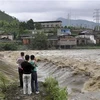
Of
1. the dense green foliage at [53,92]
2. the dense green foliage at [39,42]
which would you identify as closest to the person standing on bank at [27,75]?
the dense green foliage at [53,92]

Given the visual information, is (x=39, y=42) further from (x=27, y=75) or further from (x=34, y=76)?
(x=27, y=75)

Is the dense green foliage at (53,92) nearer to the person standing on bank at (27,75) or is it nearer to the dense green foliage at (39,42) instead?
the person standing on bank at (27,75)

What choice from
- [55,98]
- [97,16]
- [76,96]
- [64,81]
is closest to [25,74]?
[55,98]

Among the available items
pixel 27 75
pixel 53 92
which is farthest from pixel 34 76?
pixel 53 92

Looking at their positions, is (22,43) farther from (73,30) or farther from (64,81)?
(64,81)

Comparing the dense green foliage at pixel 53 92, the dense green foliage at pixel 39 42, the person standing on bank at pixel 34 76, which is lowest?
the dense green foliage at pixel 39 42

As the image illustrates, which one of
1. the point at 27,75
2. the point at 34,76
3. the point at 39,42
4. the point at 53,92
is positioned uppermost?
the point at 27,75

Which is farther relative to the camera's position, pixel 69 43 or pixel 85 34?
pixel 85 34

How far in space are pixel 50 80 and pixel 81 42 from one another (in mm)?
99204

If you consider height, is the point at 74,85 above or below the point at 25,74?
below

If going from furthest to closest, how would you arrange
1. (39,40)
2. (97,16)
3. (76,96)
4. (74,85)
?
1. (97,16)
2. (39,40)
3. (74,85)
4. (76,96)

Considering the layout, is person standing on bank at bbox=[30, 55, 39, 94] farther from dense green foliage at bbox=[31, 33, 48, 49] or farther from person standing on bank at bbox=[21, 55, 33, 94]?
dense green foliage at bbox=[31, 33, 48, 49]

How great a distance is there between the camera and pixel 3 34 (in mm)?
125188

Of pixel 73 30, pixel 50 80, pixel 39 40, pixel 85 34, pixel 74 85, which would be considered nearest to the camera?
pixel 50 80
